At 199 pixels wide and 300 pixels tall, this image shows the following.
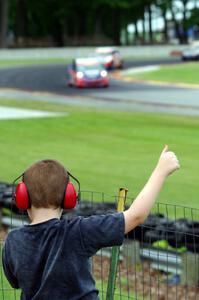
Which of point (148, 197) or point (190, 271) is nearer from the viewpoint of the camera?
point (148, 197)

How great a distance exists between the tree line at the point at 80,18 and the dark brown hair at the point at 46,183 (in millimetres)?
99954

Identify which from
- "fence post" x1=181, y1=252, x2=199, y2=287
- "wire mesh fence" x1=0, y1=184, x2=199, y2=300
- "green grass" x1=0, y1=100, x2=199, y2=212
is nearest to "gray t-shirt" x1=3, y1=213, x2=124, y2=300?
"wire mesh fence" x1=0, y1=184, x2=199, y2=300

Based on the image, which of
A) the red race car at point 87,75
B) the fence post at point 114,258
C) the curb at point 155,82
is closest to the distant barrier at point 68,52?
the curb at point 155,82

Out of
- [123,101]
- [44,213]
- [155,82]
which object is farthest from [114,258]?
[155,82]

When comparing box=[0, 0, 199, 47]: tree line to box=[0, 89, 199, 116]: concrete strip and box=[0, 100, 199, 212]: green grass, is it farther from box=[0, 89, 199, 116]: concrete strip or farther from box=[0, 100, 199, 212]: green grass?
box=[0, 100, 199, 212]: green grass

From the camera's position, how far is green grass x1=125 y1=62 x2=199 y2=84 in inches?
2207

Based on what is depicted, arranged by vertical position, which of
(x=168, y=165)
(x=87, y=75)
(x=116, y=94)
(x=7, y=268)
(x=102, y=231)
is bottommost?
(x=116, y=94)

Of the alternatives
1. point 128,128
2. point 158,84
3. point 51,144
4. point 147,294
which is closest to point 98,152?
point 51,144

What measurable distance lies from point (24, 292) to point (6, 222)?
28.9 feet

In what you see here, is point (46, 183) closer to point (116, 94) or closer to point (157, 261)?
point (157, 261)

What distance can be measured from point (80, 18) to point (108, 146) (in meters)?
106

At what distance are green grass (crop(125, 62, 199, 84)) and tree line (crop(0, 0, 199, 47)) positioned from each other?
41.5 m

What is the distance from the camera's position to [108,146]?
2362 cm

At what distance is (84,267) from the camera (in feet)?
14.1
